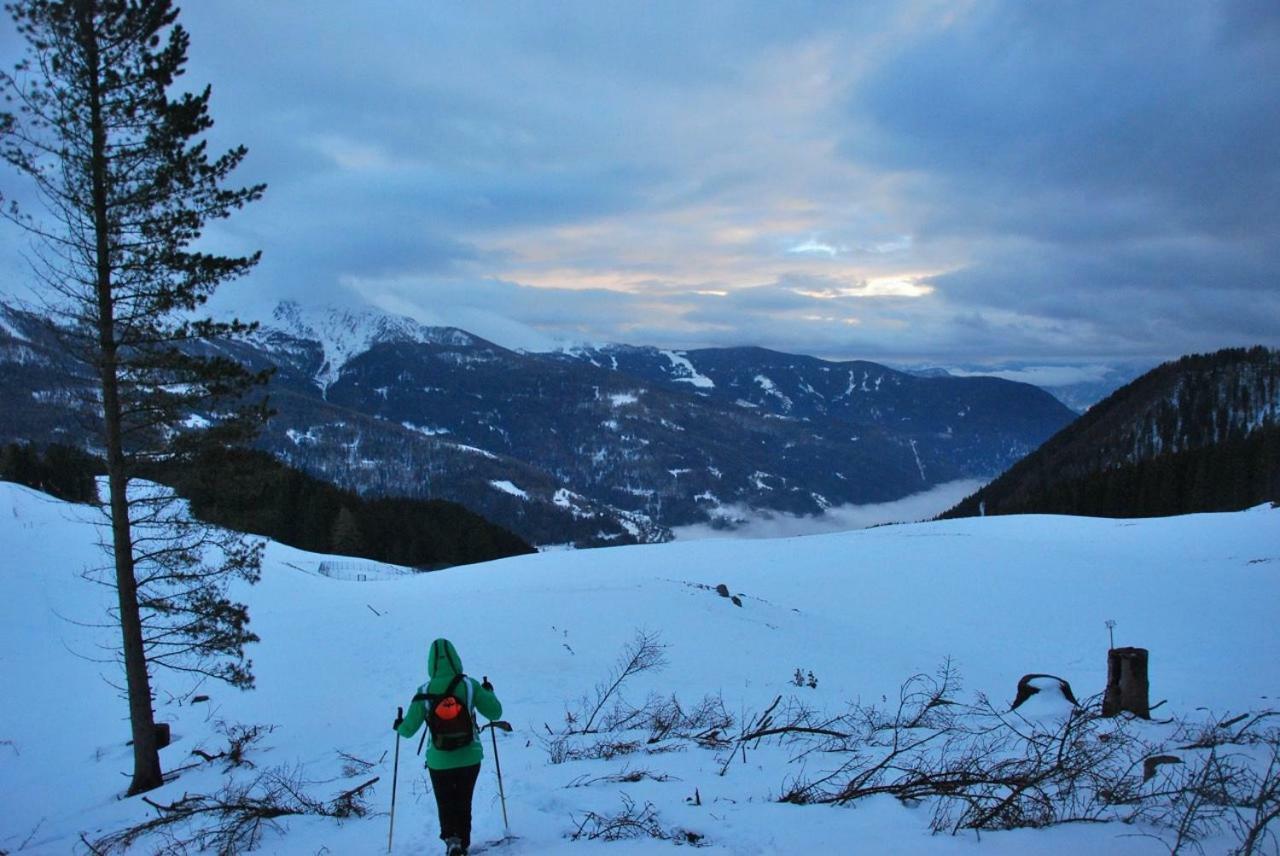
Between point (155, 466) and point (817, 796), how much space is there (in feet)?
30.0

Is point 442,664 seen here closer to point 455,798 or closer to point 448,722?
point 448,722

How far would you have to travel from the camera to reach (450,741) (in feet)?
17.0

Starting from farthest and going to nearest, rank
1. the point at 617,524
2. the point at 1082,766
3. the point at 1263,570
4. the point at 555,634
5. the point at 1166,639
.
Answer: the point at 617,524
the point at 1263,570
the point at 555,634
the point at 1166,639
the point at 1082,766

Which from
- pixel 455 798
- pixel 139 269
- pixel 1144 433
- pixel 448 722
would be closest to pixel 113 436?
pixel 139 269

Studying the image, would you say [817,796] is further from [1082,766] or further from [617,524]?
[617,524]

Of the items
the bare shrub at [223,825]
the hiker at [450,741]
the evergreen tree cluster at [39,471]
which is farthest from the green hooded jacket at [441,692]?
the evergreen tree cluster at [39,471]

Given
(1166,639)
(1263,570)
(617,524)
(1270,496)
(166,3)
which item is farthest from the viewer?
(617,524)

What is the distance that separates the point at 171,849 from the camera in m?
5.70

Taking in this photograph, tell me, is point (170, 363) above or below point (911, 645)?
above

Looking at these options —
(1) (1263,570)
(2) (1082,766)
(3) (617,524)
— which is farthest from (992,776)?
(3) (617,524)

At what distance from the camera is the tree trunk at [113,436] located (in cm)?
864

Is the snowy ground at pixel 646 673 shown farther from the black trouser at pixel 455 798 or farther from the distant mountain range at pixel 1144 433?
the distant mountain range at pixel 1144 433

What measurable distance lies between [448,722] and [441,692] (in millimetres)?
227

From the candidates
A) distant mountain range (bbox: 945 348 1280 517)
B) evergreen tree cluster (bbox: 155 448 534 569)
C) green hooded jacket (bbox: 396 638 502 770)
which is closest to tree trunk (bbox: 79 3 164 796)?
green hooded jacket (bbox: 396 638 502 770)
